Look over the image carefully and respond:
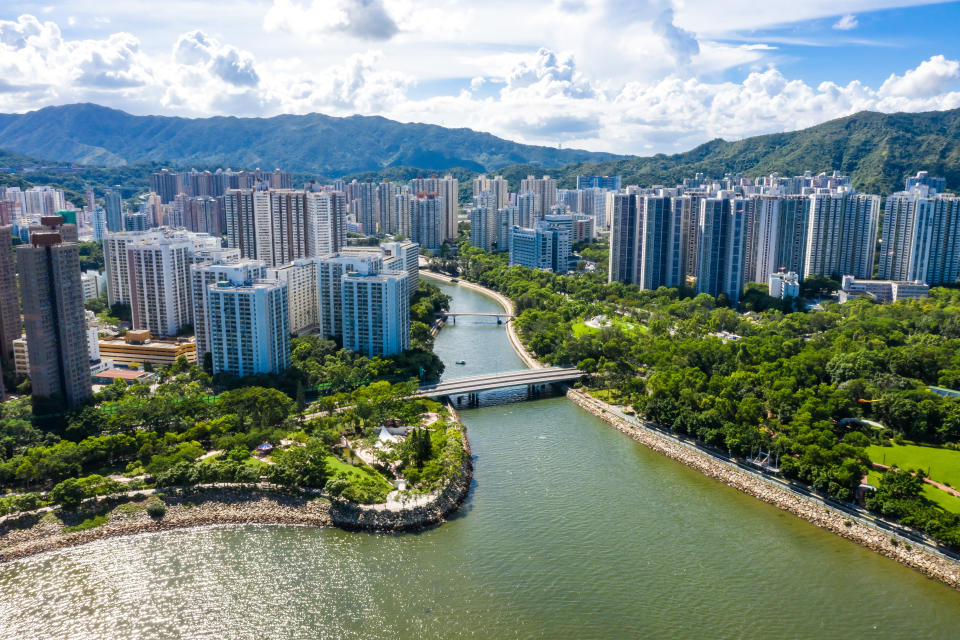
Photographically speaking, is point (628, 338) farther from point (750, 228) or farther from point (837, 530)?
point (750, 228)

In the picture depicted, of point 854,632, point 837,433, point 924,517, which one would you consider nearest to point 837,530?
point 924,517

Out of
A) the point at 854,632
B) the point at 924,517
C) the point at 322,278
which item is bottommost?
the point at 854,632

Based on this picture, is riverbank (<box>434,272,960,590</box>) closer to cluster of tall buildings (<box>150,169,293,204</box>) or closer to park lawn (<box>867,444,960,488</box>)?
park lawn (<box>867,444,960,488</box>)

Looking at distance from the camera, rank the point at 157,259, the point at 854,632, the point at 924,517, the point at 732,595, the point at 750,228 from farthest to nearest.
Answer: the point at 750,228
the point at 157,259
the point at 924,517
the point at 732,595
the point at 854,632

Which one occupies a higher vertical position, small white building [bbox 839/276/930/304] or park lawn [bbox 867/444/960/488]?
small white building [bbox 839/276/930/304]

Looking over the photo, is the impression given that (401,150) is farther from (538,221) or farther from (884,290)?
(884,290)

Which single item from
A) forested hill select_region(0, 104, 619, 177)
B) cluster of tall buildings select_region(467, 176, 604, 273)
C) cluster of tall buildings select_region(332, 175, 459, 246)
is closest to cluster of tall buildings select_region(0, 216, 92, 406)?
cluster of tall buildings select_region(467, 176, 604, 273)

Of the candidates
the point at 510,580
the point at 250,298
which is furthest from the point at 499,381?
the point at 510,580
